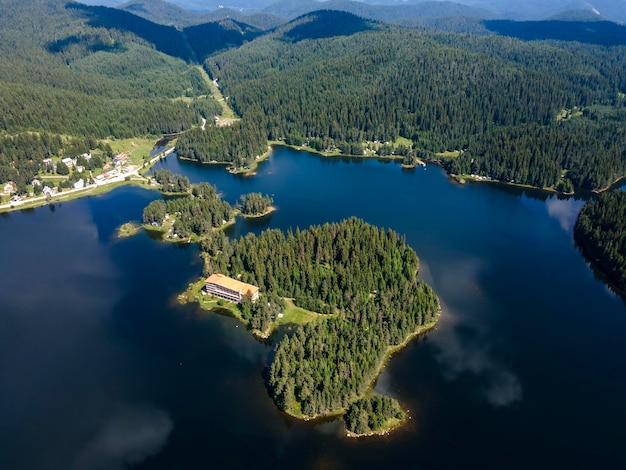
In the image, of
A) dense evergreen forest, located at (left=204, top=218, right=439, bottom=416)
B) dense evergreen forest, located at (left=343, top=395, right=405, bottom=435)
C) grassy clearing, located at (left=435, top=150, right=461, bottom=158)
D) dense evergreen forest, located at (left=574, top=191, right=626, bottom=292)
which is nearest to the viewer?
dense evergreen forest, located at (left=343, top=395, right=405, bottom=435)

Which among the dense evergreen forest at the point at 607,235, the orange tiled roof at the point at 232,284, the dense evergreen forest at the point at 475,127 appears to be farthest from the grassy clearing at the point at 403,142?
the orange tiled roof at the point at 232,284

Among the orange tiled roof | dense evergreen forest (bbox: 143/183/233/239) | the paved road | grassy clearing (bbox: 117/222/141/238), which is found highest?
the orange tiled roof

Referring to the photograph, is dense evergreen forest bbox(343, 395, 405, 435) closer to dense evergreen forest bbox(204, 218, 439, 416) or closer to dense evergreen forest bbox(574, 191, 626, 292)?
dense evergreen forest bbox(204, 218, 439, 416)

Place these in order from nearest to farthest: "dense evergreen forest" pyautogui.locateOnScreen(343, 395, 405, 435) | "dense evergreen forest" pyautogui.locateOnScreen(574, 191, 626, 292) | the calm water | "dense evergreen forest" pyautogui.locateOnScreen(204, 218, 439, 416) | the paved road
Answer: the calm water, "dense evergreen forest" pyautogui.locateOnScreen(343, 395, 405, 435), "dense evergreen forest" pyautogui.locateOnScreen(204, 218, 439, 416), "dense evergreen forest" pyautogui.locateOnScreen(574, 191, 626, 292), the paved road

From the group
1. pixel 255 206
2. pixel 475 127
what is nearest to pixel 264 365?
pixel 255 206

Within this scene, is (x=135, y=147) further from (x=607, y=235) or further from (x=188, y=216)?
(x=607, y=235)

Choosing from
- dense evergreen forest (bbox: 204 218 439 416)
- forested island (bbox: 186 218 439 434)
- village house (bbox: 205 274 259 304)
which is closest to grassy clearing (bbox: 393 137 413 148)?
forested island (bbox: 186 218 439 434)

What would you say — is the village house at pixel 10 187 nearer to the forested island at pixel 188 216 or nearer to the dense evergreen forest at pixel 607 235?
the forested island at pixel 188 216
